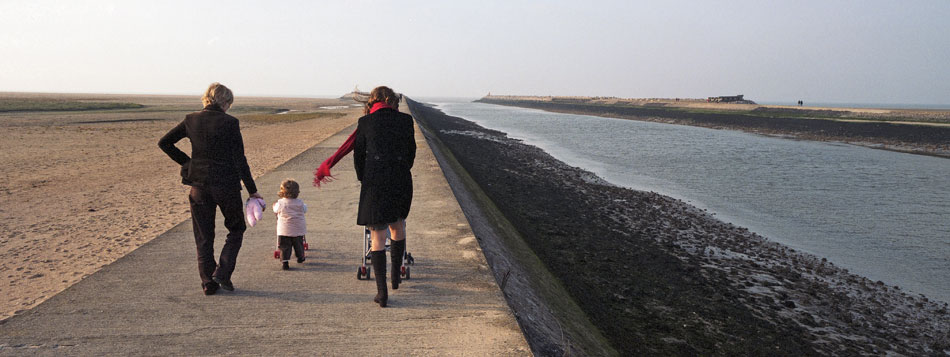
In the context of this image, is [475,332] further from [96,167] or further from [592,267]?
[96,167]

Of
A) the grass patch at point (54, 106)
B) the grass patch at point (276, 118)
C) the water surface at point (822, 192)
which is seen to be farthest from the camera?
the grass patch at point (54, 106)

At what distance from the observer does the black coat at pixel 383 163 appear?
401cm

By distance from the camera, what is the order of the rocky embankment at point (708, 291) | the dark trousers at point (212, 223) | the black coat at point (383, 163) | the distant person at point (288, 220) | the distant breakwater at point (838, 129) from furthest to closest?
the distant breakwater at point (838, 129) → the rocky embankment at point (708, 291) → the distant person at point (288, 220) → the dark trousers at point (212, 223) → the black coat at point (383, 163)

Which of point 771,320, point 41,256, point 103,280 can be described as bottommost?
point 771,320

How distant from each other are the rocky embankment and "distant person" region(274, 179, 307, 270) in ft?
12.5

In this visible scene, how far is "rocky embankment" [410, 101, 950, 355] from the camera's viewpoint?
6898 millimetres

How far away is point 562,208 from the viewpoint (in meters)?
14.5

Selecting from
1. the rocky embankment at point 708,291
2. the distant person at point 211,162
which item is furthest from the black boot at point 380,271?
the rocky embankment at point 708,291

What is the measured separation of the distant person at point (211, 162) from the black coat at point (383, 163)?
2.87ft

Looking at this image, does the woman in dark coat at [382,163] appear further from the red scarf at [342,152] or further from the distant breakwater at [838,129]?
the distant breakwater at [838,129]

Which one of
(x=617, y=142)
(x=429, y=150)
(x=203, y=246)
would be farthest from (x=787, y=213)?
(x=617, y=142)

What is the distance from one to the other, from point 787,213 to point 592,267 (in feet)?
31.8

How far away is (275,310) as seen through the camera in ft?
13.9

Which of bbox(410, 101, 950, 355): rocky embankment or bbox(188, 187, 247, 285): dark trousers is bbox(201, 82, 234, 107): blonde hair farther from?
bbox(410, 101, 950, 355): rocky embankment
